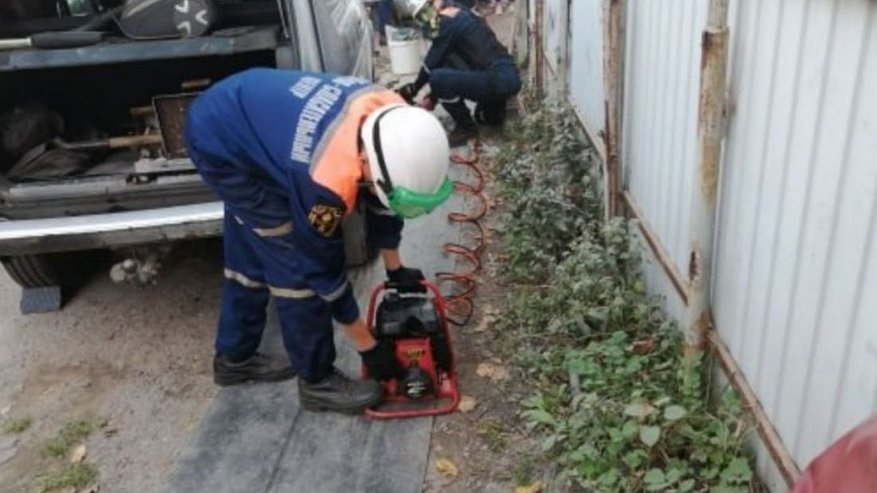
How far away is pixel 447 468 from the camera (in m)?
2.95

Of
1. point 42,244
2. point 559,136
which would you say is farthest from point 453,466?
point 559,136

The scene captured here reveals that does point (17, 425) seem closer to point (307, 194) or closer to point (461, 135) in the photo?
point (307, 194)

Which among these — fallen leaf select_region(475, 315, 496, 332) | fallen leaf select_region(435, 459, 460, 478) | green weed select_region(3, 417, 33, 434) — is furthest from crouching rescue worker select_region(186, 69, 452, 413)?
green weed select_region(3, 417, 33, 434)

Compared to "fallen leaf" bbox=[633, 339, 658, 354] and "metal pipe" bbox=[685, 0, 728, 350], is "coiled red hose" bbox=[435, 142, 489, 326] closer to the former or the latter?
"fallen leaf" bbox=[633, 339, 658, 354]

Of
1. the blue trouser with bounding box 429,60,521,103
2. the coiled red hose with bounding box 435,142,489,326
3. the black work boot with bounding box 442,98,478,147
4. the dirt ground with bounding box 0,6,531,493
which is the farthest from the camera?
the black work boot with bounding box 442,98,478,147

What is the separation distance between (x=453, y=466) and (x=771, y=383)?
4.11 ft

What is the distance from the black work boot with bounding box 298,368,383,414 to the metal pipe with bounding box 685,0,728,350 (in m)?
1.36

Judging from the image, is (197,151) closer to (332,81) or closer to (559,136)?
(332,81)

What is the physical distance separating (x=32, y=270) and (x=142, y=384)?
1133 mm

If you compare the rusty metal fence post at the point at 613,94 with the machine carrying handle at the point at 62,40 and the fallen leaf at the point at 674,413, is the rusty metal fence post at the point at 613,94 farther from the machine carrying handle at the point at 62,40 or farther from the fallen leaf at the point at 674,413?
the machine carrying handle at the point at 62,40

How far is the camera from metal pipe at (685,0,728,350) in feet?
7.34

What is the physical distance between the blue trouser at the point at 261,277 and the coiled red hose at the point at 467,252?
0.91 metres

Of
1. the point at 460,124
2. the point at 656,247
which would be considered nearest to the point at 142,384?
the point at 656,247

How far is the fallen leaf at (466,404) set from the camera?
10.8 ft
